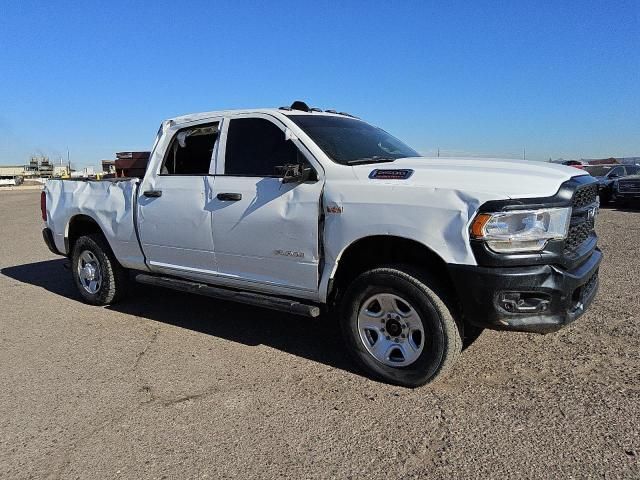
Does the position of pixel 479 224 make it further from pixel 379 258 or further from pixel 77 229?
pixel 77 229

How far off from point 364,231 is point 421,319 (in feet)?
2.41

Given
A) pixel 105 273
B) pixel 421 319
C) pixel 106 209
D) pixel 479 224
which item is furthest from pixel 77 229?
pixel 479 224

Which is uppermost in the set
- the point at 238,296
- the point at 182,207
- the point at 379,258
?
the point at 182,207

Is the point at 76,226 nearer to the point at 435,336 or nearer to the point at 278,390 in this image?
the point at 278,390

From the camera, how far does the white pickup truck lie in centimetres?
324

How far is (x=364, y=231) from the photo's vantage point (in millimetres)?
3650

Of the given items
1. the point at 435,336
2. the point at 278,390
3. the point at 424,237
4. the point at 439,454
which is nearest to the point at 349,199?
the point at 424,237

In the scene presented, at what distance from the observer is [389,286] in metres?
3.62

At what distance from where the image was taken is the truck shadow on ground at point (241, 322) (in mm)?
4535

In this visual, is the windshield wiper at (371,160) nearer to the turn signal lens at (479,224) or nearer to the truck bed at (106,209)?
the turn signal lens at (479,224)

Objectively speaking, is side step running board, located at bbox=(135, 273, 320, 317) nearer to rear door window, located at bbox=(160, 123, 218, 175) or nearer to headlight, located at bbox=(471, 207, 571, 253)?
rear door window, located at bbox=(160, 123, 218, 175)

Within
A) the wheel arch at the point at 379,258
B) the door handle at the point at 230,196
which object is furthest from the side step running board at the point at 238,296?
the door handle at the point at 230,196

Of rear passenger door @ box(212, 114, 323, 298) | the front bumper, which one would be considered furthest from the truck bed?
the front bumper

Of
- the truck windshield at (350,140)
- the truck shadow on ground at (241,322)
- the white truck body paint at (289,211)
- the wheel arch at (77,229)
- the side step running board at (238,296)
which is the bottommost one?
the truck shadow on ground at (241,322)
